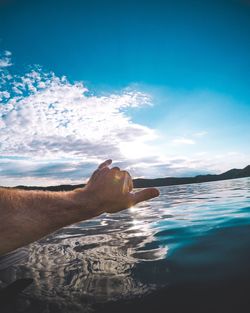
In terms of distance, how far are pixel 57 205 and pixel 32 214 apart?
222 millimetres

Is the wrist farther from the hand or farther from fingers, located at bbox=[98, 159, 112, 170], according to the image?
fingers, located at bbox=[98, 159, 112, 170]

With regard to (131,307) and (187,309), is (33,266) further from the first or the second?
(187,309)

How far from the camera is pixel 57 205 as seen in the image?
1.94 m

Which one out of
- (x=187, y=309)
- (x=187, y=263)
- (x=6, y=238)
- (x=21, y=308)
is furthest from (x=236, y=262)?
(x=6, y=238)

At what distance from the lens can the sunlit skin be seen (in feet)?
5.42

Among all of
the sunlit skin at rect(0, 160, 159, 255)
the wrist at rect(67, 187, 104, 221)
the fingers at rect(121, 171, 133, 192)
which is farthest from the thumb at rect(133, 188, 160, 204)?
the wrist at rect(67, 187, 104, 221)

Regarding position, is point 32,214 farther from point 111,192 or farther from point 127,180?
point 127,180

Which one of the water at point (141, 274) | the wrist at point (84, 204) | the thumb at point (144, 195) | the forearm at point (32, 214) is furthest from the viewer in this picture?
the water at point (141, 274)

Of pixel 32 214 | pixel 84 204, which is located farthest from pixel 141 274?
pixel 32 214

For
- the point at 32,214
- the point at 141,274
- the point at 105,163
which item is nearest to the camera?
the point at 32,214

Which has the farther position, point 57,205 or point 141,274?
point 141,274

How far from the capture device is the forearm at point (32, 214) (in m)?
1.63

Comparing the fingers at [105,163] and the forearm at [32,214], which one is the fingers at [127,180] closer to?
the fingers at [105,163]

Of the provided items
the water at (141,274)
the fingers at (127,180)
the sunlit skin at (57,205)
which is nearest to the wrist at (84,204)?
→ the sunlit skin at (57,205)
